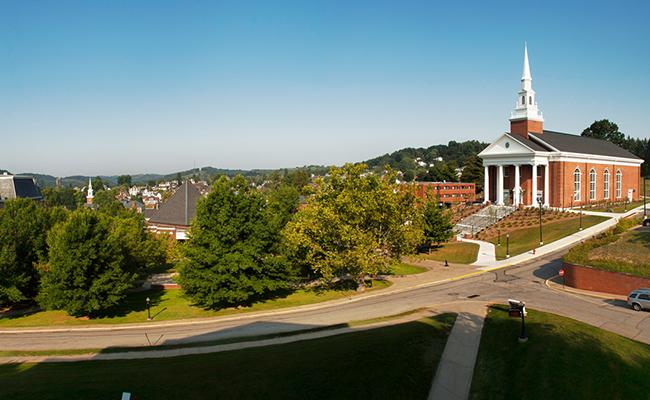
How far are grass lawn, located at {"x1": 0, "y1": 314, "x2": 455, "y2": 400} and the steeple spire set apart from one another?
204 feet

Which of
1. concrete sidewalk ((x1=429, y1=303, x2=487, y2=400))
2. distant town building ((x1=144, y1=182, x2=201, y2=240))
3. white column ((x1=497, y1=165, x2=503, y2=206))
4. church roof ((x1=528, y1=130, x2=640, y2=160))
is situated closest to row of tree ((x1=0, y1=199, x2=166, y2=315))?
distant town building ((x1=144, y1=182, x2=201, y2=240))

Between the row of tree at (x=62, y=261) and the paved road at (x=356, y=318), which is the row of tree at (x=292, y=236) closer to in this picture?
the paved road at (x=356, y=318)

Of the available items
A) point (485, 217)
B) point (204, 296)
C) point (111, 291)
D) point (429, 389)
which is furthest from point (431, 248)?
point (429, 389)

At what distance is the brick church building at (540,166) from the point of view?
7319cm

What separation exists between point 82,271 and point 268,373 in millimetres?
20537

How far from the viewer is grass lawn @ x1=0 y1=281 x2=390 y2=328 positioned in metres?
34.2

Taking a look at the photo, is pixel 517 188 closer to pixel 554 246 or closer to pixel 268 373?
pixel 554 246

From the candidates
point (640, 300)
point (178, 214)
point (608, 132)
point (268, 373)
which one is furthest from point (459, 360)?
point (608, 132)

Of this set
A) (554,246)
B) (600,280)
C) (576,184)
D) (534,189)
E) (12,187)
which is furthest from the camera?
(12,187)

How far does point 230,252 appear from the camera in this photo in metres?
Answer: 35.0

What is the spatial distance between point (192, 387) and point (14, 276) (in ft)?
83.1

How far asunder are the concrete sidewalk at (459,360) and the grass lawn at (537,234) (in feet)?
91.3

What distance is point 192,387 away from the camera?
682 inches

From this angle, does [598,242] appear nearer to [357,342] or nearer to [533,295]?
[533,295]
